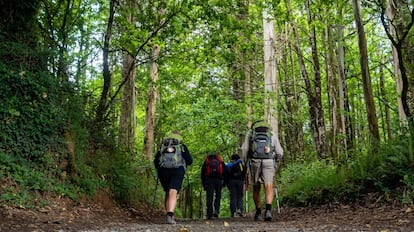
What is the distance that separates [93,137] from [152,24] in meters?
3.56

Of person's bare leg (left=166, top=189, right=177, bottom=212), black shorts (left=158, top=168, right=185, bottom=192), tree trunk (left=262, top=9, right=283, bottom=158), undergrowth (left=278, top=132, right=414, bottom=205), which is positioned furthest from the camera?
tree trunk (left=262, top=9, right=283, bottom=158)

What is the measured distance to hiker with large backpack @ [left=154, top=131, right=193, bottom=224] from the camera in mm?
8211

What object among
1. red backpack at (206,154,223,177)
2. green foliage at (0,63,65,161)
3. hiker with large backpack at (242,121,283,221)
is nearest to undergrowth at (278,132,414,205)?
hiker with large backpack at (242,121,283,221)

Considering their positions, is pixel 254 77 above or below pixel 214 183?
above

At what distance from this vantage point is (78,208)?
8297 millimetres

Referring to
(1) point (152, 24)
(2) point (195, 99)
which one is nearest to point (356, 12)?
(1) point (152, 24)

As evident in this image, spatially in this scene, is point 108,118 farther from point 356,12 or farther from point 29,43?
point 356,12

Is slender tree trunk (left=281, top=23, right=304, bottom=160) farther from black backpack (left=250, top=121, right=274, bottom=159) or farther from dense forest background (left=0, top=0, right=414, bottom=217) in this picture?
black backpack (left=250, top=121, right=274, bottom=159)

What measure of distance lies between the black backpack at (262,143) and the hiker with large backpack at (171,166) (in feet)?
4.48

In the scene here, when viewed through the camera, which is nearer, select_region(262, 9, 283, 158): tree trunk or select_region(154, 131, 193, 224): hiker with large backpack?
select_region(154, 131, 193, 224): hiker with large backpack

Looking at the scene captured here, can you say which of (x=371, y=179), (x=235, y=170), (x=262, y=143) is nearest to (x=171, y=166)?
(x=262, y=143)

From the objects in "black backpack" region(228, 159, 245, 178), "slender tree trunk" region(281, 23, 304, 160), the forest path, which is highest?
"slender tree trunk" region(281, 23, 304, 160)

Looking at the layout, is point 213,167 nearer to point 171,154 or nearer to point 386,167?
point 171,154

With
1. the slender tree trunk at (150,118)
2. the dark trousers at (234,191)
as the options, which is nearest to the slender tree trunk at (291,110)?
the slender tree trunk at (150,118)
